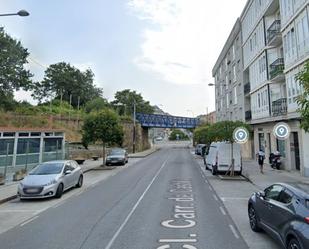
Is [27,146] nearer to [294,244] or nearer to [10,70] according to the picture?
[294,244]

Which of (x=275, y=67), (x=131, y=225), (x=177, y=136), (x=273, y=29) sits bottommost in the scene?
(x=131, y=225)

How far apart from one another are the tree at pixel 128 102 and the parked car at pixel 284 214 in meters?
88.6

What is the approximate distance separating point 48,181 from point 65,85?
74.1m

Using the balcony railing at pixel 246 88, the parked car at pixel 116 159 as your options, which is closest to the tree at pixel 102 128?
the parked car at pixel 116 159

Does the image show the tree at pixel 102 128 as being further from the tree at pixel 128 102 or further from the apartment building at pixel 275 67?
the tree at pixel 128 102

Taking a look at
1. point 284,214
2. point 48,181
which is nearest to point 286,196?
point 284,214

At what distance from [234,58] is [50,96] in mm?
54941

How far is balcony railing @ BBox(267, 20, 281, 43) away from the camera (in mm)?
25044

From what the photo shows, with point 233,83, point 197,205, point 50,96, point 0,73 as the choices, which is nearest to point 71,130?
point 0,73

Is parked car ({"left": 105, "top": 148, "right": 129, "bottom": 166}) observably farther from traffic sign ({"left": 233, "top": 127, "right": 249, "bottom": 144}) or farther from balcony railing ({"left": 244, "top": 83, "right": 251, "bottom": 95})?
balcony railing ({"left": 244, "top": 83, "right": 251, "bottom": 95})

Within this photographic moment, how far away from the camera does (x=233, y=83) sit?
146ft

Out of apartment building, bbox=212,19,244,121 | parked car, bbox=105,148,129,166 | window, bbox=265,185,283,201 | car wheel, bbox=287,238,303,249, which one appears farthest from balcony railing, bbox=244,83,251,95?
car wheel, bbox=287,238,303,249

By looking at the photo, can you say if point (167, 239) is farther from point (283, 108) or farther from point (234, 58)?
point (234, 58)

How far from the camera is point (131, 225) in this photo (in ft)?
28.3
